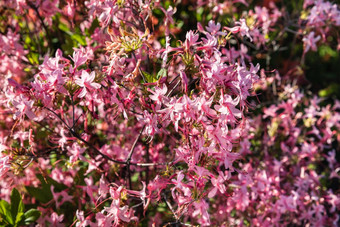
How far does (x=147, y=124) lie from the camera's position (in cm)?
108

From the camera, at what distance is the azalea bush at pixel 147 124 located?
104 centimetres

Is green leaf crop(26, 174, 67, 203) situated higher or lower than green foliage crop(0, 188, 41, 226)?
lower

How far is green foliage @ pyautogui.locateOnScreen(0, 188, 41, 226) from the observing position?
52.2 inches

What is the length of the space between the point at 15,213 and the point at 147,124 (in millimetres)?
631

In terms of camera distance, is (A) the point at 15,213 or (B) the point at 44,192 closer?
(A) the point at 15,213

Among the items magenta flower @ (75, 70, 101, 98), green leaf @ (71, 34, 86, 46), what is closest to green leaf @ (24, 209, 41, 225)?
magenta flower @ (75, 70, 101, 98)

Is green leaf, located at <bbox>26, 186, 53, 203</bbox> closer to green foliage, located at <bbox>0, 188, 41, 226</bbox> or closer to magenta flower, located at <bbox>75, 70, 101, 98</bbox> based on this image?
green foliage, located at <bbox>0, 188, 41, 226</bbox>

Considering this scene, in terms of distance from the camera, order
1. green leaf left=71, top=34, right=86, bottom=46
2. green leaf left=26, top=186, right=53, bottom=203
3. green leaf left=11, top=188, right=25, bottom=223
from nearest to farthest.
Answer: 1. green leaf left=11, top=188, right=25, bottom=223
2. green leaf left=26, top=186, right=53, bottom=203
3. green leaf left=71, top=34, right=86, bottom=46

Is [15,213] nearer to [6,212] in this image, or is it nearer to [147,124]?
[6,212]

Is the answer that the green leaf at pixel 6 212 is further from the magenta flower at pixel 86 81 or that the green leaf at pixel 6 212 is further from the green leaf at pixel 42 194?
the magenta flower at pixel 86 81

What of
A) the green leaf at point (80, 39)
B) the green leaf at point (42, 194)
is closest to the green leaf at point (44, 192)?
the green leaf at point (42, 194)

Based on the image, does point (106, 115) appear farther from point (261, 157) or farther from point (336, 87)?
point (336, 87)

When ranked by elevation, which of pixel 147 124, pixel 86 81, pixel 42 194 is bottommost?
pixel 42 194

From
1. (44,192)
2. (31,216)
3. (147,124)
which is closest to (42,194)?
(44,192)
